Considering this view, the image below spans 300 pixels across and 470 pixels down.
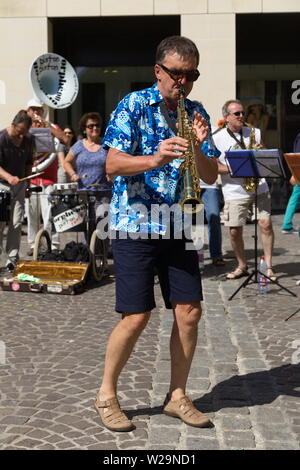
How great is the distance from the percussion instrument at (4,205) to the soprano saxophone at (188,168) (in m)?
5.20

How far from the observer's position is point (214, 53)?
14.8 metres

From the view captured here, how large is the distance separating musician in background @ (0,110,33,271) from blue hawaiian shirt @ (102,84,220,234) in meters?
4.96

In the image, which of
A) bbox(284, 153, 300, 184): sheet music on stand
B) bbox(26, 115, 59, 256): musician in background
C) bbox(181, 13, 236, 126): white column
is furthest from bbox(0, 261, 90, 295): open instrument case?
bbox(181, 13, 236, 126): white column

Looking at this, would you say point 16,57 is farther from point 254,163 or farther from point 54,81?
point 254,163

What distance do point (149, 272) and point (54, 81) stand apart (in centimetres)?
835

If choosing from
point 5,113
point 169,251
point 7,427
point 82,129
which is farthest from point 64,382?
point 5,113

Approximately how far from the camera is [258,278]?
8.23 meters

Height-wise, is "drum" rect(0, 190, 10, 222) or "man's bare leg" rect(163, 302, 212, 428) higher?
"drum" rect(0, 190, 10, 222)

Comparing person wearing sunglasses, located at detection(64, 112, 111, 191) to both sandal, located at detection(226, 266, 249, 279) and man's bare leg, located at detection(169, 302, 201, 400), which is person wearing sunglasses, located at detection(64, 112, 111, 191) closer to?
sandal, located at detection(226, 266, 249, 279)

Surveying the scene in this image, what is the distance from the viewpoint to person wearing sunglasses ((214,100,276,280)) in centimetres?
831

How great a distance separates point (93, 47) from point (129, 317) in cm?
1412

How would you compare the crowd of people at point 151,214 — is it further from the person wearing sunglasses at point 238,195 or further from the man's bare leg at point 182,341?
the person wearing sunglasses at point 238,195

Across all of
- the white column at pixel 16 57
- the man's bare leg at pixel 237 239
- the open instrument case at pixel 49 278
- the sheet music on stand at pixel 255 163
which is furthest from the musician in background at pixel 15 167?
the white column at pixel 16 57

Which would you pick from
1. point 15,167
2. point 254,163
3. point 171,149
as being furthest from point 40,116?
point 171,149
